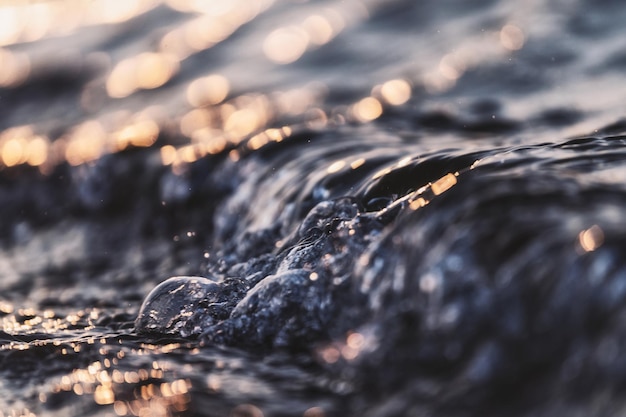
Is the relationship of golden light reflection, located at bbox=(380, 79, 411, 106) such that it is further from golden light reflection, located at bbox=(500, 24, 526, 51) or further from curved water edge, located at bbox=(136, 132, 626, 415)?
curved water edge, located at bbox=(136, 132, 626, 415)

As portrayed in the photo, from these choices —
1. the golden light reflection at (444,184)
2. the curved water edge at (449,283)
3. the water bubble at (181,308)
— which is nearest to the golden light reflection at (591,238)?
the curved water edge at (449,283)

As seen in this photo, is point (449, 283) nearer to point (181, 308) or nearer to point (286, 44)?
point (181, 308)

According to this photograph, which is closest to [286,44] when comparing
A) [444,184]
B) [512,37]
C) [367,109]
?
[367,109]

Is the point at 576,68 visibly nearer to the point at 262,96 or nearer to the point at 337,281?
the point at 262,96

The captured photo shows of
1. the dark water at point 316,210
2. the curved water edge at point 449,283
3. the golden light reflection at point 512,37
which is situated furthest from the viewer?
the golden light reflection at point 512,37

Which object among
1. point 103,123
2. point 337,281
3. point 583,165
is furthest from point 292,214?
point 103,123

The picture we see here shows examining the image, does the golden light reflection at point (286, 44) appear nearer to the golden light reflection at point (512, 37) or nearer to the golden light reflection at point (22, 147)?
the golden light reflection at point (512, 37)
